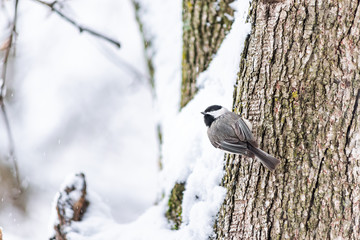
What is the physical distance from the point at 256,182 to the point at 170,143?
1.16m

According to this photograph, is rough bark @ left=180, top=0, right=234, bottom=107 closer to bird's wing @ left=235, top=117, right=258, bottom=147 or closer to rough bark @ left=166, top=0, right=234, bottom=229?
rough bark @ left=166, top=0, right=234, bottom=229

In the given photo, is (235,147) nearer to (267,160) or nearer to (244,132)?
(244,132)

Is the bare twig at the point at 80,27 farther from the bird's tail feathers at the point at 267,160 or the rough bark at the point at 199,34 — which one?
the bird's tail feathers at the point at 267,160

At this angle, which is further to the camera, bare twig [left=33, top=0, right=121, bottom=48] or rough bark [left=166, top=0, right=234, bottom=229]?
rough bark [left=166, top=0, right=234, bottom=229]

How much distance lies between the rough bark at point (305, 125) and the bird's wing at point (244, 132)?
50mm

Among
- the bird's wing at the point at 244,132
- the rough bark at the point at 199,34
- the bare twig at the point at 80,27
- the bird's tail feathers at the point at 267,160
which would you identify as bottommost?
the bird's tail feathers at the point at 267,160

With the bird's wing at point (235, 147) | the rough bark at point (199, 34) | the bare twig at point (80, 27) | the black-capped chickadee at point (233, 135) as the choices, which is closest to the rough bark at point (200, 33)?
the rough bark at point (199, 34)

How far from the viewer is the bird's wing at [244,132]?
6.24 ft

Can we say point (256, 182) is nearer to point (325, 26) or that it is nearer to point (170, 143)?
point (325, 26)

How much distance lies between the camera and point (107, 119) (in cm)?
719

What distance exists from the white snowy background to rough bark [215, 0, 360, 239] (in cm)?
71

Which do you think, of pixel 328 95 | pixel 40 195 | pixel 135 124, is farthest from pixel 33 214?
pixel 328 95

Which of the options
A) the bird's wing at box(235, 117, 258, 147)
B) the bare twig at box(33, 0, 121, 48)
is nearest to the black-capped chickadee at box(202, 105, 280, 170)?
the bird's wing at box(235, 117, 258, 147)

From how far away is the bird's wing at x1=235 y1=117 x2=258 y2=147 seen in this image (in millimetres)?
1902
